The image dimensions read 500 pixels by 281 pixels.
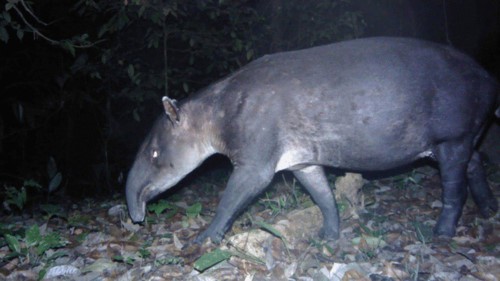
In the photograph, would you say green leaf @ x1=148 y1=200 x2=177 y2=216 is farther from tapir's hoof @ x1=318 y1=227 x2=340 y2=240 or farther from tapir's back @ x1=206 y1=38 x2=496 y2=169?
tapir's hoof @ x1=318 y1=227 x2=340 y2=240

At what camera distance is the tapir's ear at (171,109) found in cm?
489

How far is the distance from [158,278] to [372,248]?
187 centimetres

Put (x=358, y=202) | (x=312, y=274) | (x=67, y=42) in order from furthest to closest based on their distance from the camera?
(x=358, y=202) → (x=67, y=42) → (x=312, y=274)

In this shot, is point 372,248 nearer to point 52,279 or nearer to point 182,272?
point 182,272

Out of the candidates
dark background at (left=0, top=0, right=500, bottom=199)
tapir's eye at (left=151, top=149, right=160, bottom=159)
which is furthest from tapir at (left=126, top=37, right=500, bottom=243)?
dark background at (left=0, top=0, right=500, bottom=199)

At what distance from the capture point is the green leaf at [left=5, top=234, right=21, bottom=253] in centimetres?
457

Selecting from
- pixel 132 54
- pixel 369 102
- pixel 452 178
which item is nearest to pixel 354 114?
pixel 369 102

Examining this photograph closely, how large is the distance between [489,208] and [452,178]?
0.94 m

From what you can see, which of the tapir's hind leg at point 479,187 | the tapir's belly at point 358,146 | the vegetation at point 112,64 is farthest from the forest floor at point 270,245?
the vegetation at point 112,64

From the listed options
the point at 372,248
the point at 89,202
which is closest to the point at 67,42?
the point at 89,202

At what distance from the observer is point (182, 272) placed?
4086mm

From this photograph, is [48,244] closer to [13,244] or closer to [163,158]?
[13,244]

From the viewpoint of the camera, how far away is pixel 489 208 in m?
5.32

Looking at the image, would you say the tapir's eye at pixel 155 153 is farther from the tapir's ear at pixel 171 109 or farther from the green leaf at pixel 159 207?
the green leaf at pixel 159 207
